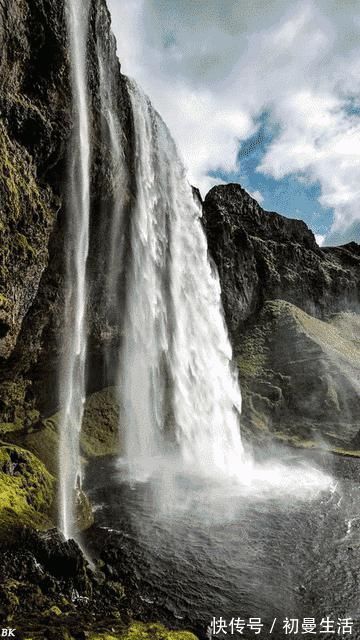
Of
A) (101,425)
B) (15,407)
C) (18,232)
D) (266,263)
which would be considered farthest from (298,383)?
(18,232)

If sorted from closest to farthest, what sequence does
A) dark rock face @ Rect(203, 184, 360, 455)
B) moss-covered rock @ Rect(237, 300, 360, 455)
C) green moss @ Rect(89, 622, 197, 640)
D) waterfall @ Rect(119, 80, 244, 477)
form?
1. green moss @ Rect(89, 622, 197, 640)
2. waterfall @ Rect(119, 80, 244, 477)
3. moss-covered rock @ Rect(237, 300, 360, 455)
4. dark rock face @ Rect(203, 184, 360, 455)

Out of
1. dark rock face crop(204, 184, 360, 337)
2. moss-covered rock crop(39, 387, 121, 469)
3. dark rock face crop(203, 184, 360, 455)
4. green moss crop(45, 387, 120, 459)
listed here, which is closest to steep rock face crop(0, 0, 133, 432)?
moss-covered rock crop(39, 387, 121, 469)

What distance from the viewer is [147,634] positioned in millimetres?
9625

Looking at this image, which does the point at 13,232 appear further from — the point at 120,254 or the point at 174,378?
the point at 174,378

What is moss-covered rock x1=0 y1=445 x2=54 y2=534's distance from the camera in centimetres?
1284

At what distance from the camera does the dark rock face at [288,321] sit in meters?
41.2

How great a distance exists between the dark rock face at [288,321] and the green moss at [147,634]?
94.5ft

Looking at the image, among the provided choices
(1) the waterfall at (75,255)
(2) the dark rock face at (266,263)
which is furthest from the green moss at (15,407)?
(2) the dark rock face at (266,263)

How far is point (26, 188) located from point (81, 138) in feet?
22.2

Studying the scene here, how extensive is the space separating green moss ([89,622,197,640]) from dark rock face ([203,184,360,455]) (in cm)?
2880

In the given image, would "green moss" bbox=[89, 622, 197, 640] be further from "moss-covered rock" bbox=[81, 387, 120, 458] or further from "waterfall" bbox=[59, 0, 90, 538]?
"moss-covered rock" bbox=[81, 387, 120, 458]

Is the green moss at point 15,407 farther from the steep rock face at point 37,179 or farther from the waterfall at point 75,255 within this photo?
the waterfall at point 75,255

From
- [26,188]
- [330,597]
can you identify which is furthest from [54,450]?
[330,597]

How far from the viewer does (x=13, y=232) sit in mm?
16500
